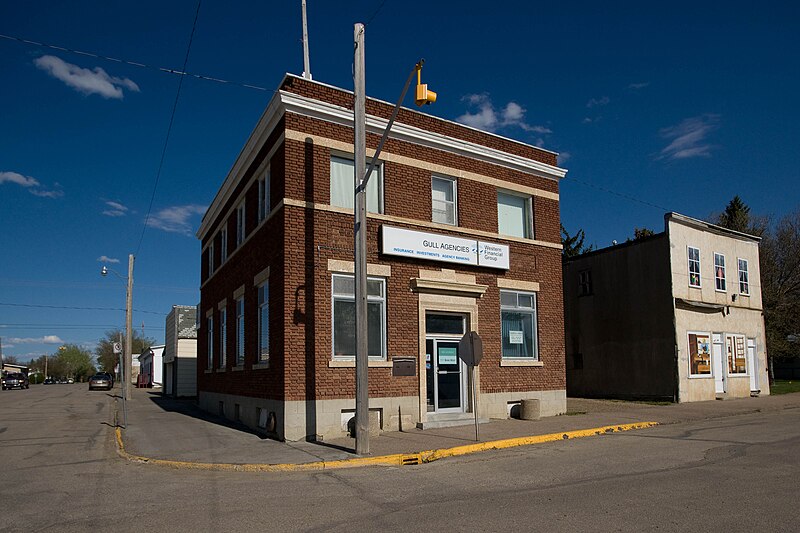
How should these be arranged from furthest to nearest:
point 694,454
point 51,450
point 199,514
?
point 51,450, point 694,454, point 199,514

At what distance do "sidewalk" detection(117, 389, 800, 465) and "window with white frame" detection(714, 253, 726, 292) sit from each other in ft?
18.6

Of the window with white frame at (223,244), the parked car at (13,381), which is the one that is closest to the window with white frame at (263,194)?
the window with white frame at (223,244)

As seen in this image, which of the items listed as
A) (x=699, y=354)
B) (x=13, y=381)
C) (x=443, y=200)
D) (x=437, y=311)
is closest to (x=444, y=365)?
(x=437, y=311)

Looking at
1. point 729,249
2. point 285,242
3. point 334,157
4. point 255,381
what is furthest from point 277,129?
point 729,249

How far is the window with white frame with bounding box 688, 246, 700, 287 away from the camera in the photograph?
82.2ft

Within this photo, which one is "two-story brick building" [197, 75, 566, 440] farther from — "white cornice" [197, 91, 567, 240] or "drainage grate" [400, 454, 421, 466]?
"drainage grate" [400, 454, 421, 466]

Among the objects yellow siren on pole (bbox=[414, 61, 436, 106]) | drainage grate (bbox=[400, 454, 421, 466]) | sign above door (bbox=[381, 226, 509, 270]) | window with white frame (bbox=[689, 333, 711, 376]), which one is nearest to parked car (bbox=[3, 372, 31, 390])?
sign above door (bbox=[381, 226, 509, 270])

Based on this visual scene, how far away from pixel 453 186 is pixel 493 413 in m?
6.32

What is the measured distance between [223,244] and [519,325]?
11.2m

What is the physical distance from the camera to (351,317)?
15.4m

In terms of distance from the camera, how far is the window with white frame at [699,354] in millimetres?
24266

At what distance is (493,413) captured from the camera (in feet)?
56.6

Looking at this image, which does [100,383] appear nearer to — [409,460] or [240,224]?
[240,224]

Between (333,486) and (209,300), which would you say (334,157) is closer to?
(333,486)
